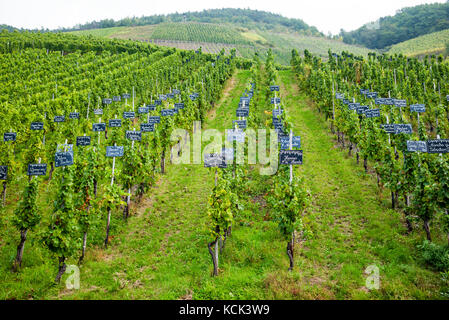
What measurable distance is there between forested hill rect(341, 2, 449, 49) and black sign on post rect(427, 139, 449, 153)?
14169cm

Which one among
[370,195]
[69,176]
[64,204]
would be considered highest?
[69,176]

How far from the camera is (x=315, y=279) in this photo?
10.4m

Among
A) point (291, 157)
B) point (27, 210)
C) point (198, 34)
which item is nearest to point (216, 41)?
point (198, 34)

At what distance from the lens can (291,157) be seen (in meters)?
10.8

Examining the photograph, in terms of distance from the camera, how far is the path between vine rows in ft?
31.6

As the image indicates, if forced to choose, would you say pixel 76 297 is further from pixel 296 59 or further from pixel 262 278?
pixel 296 59

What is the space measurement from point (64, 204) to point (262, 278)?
780 centimetres

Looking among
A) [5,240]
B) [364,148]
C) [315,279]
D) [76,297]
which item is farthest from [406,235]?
[5,240]

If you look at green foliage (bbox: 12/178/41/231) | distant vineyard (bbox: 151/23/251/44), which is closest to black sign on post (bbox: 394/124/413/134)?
green foliage (bbox: 12/178/41/231)

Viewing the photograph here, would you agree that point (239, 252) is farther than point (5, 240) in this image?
No

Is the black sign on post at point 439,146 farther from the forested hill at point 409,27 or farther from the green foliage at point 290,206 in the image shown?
the forested hill at point 409,27

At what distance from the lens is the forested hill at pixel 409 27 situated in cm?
12406

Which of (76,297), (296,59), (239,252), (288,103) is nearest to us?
(76,297)
